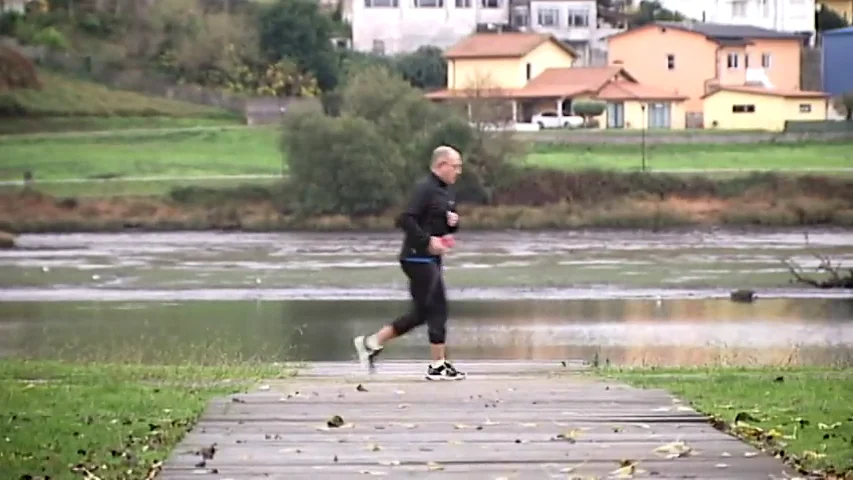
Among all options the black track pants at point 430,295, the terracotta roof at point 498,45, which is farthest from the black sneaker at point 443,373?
the terracotta roof at point 498,45

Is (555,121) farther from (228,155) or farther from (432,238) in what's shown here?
(432,238)

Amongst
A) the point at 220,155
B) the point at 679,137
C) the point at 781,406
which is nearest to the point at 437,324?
the point at 781,406

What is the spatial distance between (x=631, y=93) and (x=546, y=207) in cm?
Answer: 2066

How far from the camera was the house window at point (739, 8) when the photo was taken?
9556 centimetres

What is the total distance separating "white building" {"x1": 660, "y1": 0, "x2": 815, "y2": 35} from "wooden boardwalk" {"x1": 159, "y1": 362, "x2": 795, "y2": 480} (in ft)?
264

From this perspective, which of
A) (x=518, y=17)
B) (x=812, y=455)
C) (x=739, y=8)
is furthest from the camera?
(x=739, y=8)

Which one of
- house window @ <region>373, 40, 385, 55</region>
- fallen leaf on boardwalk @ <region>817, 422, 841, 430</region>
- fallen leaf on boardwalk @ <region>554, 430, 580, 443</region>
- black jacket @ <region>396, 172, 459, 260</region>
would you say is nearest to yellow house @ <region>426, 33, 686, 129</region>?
house window @ <region>373, 40, 385, 55</region>

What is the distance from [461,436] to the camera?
9883 mm

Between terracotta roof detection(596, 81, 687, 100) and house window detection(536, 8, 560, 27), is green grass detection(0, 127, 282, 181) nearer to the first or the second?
terracotta roof detection(596, 81, 687, 100)

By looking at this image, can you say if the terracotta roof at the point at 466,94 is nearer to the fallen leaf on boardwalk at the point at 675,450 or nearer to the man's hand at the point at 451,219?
the man's hand at the point at 451,219

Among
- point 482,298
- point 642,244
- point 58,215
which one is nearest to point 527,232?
point 642,244

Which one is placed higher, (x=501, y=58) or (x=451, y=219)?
(x=451, y=219)

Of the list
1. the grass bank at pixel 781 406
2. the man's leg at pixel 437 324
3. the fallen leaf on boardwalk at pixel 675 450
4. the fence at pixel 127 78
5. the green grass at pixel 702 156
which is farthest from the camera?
the fence at pixel 127 78

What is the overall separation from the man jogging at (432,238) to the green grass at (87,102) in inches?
2292
